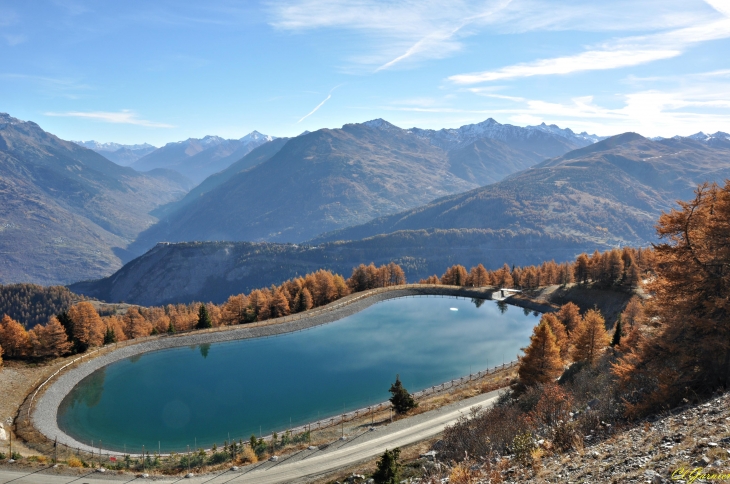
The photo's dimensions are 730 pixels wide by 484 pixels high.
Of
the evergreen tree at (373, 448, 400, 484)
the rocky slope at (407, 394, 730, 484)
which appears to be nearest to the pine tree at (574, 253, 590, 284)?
the rocky slope at (407, 394, 730, 484)

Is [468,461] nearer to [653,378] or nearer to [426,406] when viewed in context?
[653,378]

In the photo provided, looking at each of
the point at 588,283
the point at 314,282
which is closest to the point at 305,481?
the point at 314,282

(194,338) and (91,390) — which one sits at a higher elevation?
(194,338)

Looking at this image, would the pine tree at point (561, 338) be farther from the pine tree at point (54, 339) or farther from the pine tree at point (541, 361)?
the pine tree at point (54, 339)

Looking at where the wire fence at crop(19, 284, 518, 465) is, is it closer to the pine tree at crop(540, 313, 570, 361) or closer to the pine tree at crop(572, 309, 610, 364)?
the pine tree at crop(540, 313, 570, 361)

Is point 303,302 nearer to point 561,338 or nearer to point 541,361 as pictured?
point 561,338

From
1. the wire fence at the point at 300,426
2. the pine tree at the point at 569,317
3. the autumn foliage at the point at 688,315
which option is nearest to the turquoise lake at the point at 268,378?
the wire fence at the point at 300,426

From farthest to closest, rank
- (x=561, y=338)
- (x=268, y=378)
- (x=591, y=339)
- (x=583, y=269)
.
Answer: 1. (x=583, y=269)
2. (x=561, y=338)
3. (x=268, y=378)
4. (x=591, y=339)

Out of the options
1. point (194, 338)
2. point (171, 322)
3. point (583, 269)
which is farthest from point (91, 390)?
point (583, 269)
